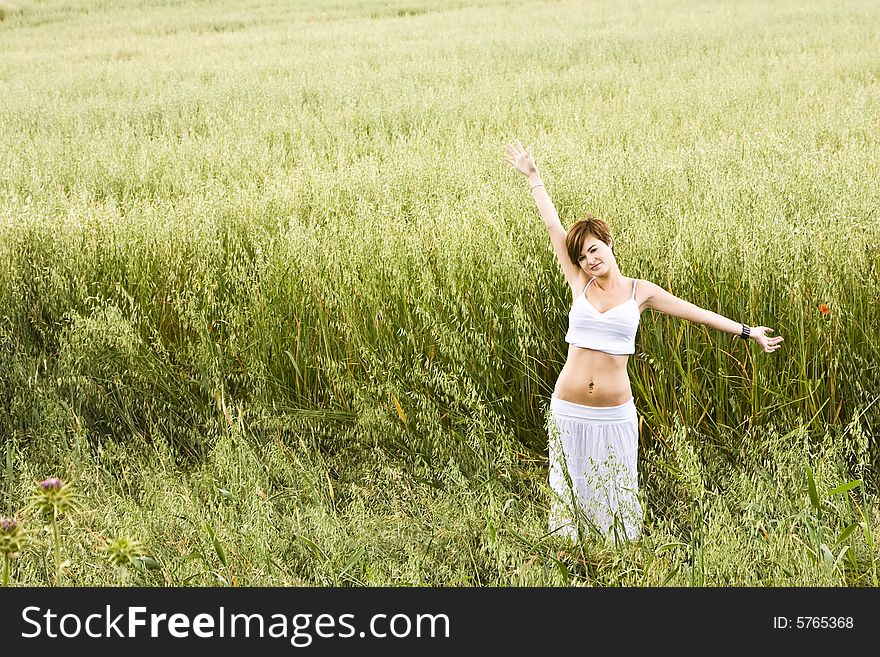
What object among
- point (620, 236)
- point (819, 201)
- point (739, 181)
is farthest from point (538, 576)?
point (739, 181)

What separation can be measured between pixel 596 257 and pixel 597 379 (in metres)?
0.27

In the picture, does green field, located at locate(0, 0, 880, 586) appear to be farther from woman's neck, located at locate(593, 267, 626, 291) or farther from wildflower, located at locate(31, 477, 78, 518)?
woman's neck, located at locate(593, 267, 626, 291)

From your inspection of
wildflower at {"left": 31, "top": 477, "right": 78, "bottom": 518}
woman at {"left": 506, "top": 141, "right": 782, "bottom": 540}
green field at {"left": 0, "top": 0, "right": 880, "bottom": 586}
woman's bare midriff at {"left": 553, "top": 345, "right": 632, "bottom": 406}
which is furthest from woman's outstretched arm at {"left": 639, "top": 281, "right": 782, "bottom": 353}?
wildflower at {"left": 31, "top": 477, "right": 78, "bottom": 518}

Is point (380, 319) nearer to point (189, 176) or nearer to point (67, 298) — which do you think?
point (67, 298)

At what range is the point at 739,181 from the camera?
3.27 metres

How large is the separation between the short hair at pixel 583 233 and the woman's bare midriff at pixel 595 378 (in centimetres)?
22

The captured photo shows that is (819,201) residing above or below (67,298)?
above

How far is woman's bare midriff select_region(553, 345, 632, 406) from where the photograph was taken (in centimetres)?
168

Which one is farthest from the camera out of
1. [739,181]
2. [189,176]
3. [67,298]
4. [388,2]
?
[388,2]

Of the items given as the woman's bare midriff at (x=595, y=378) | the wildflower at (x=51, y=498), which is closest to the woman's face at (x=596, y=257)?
the woman's bare midriff at (x=595, y=378)

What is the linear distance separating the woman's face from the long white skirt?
314mm

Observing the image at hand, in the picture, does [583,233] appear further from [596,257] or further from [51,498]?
[51,498]

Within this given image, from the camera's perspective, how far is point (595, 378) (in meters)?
1.69

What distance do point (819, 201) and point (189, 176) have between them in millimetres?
3061
